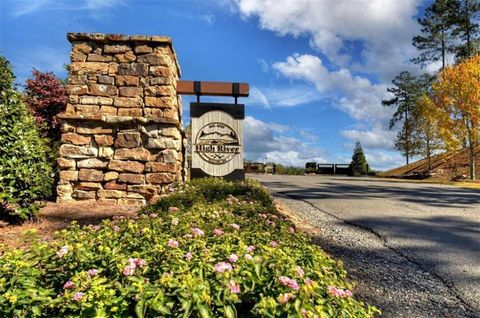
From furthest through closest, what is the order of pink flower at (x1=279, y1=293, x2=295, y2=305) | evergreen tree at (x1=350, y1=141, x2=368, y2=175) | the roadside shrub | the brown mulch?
evergreen tree at (x1=350, y1=141, x2=368, y2=175)
the roadside shrub
the brown mulch
pink flower at (x1=279, y1=293, x2=295, y2=305)

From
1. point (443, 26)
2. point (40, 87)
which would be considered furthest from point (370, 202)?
point (443, 26)

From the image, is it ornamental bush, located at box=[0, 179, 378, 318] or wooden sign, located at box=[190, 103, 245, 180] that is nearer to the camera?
ornamental bush, located at box=[0, 179, 378, 318]

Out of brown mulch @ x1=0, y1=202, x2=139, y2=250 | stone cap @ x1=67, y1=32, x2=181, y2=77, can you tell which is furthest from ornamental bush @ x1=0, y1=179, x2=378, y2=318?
stone cap @ x1=67, y1=32, x2=181, y2=77

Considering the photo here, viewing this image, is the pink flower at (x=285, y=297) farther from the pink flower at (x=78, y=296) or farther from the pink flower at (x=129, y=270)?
the pink flower at (x=78, y=296)

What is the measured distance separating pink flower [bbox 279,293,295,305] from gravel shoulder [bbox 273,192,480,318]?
162 centimetres

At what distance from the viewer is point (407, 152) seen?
31.1m

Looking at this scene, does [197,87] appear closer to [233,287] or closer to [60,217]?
[60,217]

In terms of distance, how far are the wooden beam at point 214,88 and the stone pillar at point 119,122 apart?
2.95 ft

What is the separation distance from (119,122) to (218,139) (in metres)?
2.38

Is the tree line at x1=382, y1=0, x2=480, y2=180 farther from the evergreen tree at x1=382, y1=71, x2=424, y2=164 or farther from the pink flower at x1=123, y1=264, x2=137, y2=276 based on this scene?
the pink flower at x1=123, y1=264, x2=137, y2=276

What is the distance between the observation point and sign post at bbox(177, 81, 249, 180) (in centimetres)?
851

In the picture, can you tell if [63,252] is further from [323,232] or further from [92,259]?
[323,232]

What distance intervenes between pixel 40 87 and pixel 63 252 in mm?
13019

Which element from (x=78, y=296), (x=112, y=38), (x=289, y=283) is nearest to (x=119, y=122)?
(x=112, y=38)
